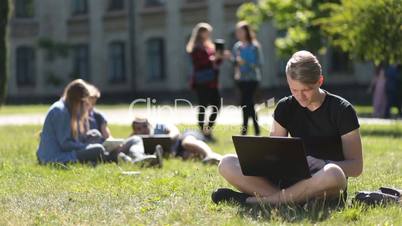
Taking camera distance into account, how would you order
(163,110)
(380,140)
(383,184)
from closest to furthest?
(383,184), (380,140), (163,110)

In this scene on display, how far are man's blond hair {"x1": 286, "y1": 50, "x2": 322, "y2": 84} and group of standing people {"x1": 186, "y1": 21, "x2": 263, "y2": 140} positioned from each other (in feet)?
28.6

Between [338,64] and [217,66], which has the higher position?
[217,66]

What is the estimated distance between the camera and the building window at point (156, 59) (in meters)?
43.1

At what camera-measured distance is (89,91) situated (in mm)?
10297

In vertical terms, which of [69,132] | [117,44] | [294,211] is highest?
Answer: [117,44]

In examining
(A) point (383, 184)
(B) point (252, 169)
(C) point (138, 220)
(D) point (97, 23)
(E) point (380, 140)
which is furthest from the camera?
(D) point (97, 23)

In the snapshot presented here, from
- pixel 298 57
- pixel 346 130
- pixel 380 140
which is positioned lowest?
pixel 380 140

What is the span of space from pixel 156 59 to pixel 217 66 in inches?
1102

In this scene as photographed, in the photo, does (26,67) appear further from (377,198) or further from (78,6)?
(377,198)

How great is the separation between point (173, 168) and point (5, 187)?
Result: 8.26 ft

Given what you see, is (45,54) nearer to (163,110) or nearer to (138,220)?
(163,110)

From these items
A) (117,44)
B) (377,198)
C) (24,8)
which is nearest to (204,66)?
(377,198)

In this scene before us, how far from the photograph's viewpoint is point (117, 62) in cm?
4531

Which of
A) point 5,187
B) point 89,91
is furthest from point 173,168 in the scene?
point 5,187
